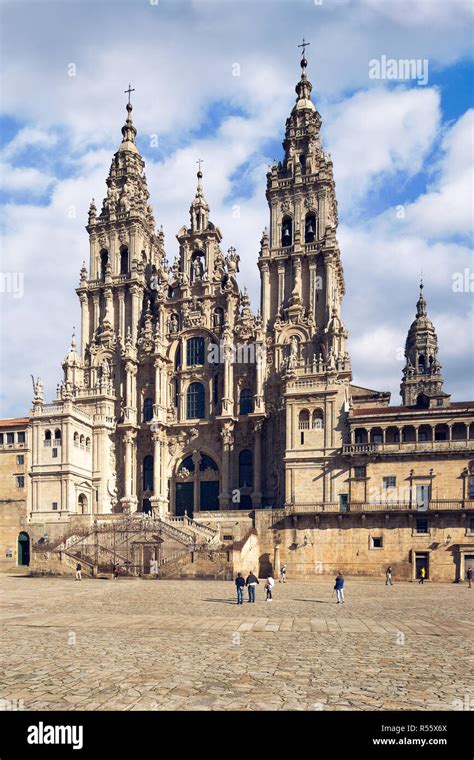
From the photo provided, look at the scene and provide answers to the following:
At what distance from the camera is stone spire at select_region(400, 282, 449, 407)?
113m

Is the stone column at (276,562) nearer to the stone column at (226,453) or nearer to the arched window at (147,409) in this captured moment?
the stone column at (226,453)

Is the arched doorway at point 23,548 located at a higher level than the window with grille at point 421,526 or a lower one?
lower

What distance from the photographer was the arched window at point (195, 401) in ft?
241

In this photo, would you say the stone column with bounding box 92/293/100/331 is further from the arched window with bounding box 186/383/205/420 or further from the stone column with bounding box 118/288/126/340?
the arched window with bounding box 186/383/205/420

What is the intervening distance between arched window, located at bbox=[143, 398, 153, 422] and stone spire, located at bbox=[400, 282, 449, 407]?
174ft

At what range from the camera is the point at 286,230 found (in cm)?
7475

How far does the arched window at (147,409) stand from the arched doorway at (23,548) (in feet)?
55.9

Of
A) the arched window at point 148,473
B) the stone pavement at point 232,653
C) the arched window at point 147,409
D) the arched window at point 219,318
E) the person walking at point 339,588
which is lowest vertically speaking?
the person walking at point 339,588

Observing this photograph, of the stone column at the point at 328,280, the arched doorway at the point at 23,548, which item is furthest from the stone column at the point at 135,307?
the arched doorway at the point at 23,548

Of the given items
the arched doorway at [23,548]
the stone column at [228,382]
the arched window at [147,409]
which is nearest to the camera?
the arched doorway at [23,548]

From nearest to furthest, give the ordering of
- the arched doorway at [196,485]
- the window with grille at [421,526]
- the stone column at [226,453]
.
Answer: the window with grille at [421,526]
the stone column at [226,453]
the arched doorway at [196,485]

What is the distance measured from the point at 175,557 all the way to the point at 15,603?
18577mm
